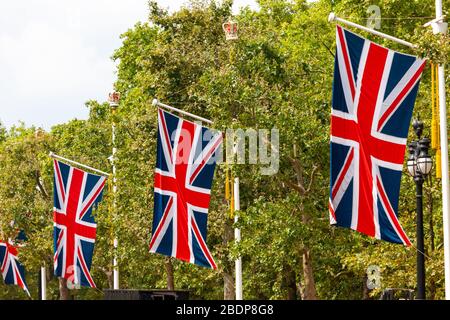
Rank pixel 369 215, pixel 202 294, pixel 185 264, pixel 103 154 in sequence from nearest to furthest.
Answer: pixel 369 215
pixel 185 264
pixel 202 294
pixel 103 154

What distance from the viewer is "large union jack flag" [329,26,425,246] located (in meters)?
19.4

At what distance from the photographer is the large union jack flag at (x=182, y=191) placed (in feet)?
92.7

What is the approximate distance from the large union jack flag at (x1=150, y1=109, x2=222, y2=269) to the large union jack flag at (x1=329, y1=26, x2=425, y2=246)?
9.21m

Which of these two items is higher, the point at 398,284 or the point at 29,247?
the point at 29,247

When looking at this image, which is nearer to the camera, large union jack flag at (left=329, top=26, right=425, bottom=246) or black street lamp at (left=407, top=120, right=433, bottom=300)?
large union jack flag at (left=329, top=26, right=425, bottom=246)

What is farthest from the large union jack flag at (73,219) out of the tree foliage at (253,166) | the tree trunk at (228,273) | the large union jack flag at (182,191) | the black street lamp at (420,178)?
the black street lamp at (420,178)

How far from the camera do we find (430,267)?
28.4m

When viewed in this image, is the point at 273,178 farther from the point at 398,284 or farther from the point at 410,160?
the point at 410,160

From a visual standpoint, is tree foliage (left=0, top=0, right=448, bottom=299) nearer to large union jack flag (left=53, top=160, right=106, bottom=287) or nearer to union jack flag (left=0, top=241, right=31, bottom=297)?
union jack flag (left=0, top=241, right=31, bottom=297)

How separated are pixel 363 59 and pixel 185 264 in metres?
25.1

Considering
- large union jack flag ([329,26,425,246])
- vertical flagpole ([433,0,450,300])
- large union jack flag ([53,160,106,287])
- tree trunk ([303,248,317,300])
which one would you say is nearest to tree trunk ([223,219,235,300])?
large union jack flag ([53,160,106,287])

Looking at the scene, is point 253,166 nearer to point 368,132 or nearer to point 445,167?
point 445,167
